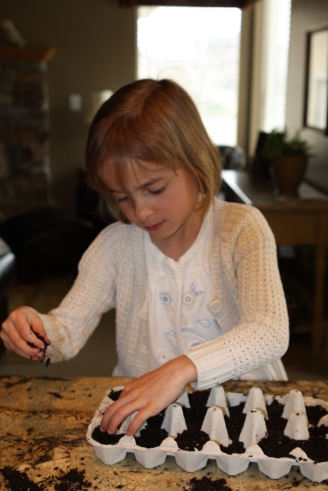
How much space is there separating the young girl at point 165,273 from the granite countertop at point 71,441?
0.06 metres

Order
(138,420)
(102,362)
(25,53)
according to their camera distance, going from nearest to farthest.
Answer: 1. (138,420)
2. (102,362)
3. (25,53)

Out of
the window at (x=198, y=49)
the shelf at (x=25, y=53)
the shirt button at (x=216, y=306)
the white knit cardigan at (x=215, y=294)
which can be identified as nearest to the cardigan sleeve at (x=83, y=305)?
the white knit cardigan at (x=215, y=294)

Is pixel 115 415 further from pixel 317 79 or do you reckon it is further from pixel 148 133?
pixel 317 79

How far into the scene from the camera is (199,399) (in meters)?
0.90

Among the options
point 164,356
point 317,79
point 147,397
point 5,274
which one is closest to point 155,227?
point 164,356

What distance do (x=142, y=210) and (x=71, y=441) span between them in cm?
41

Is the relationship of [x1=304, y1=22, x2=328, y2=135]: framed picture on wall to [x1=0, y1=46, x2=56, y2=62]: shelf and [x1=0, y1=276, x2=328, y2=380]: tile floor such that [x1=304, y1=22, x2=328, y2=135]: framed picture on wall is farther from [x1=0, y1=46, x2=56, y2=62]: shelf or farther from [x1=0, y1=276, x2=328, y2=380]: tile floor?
[x1=0, y1=46, x2=56, y2=62]: shelf

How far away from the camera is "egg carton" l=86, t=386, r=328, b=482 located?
2.38 feet

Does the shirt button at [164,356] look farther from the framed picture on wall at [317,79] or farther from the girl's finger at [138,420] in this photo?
the framed picture on wall at [317,79]

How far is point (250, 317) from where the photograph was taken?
96cm

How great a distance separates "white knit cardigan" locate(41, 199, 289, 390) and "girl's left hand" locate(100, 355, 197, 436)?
131mm

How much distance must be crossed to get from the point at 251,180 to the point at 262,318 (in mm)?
2657

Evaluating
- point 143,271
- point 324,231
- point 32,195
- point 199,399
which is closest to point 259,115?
point 32,195

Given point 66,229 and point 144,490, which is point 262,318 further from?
point 66,229
